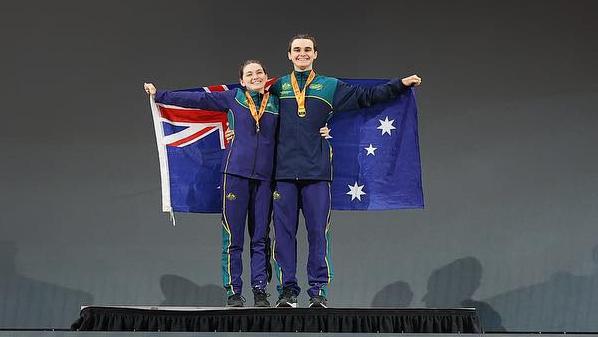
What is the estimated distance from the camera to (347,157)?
4043 mm

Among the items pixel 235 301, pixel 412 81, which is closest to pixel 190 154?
pixel 235 301

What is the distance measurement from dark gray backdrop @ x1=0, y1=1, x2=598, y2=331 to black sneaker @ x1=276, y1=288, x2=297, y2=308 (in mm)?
1362

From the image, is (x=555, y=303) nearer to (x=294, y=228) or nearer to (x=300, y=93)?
(x=294, y=228)

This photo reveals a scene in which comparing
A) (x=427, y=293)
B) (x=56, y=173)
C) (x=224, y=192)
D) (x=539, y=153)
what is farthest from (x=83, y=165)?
(x=539, y=153)

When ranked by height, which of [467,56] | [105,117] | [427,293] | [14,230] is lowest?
[427,293]

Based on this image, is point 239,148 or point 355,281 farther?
point 355,281

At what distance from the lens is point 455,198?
4.99m

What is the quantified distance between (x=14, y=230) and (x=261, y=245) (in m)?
2.09

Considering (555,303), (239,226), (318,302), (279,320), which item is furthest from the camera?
(555,303)

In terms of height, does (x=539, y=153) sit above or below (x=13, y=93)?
below

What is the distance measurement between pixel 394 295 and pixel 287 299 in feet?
4.95

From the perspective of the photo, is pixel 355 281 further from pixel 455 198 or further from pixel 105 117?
pixel 105 117

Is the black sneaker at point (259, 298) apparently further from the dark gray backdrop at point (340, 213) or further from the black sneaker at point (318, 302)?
the dark gray backdrop at point (340, 213)

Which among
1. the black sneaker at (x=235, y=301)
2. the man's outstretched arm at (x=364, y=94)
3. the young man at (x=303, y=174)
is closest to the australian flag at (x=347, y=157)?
the man's outstretched arm at (x=364, y=94)
